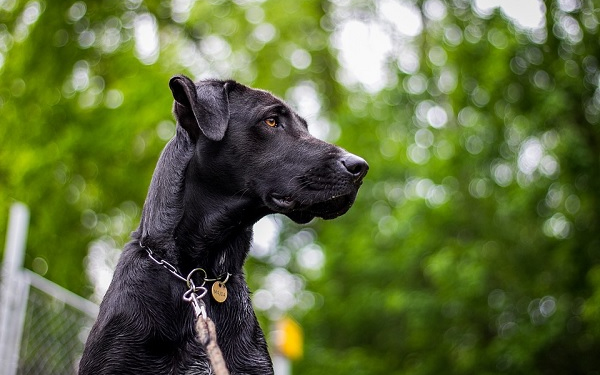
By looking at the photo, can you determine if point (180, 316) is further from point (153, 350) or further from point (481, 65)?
point (481, 65)

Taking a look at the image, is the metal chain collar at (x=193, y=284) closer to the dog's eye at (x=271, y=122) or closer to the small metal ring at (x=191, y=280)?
the small metal ring at (x=191, y=280)

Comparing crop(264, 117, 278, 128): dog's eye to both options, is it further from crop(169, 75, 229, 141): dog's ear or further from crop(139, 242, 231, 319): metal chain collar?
crop(139, 242, 231, 319): metal chain collar

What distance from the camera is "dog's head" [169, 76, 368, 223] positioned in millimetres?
3994

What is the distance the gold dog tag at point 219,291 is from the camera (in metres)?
3.85

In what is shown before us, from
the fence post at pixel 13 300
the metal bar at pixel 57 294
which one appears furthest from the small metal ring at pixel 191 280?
the metal bar at pixel 57 294

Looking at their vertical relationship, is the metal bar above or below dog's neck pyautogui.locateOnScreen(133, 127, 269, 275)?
below

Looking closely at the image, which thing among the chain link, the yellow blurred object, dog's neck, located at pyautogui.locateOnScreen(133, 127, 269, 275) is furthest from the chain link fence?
the chain link

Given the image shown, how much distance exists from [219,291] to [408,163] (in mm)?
15654

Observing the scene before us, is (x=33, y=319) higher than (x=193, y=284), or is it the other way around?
(x=193, y=284)

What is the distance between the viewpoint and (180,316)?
374 centimetres

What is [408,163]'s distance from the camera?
19.3 meters

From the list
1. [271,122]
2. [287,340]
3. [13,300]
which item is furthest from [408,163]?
[271,122]

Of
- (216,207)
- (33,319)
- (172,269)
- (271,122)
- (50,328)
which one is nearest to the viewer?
(172,269)

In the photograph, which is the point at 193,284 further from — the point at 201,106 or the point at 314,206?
the point at 201,106
